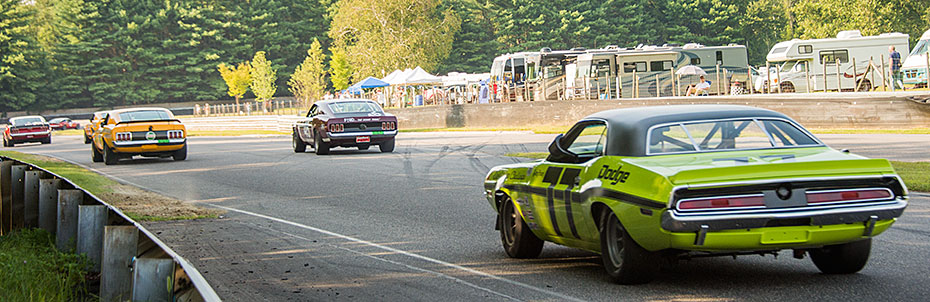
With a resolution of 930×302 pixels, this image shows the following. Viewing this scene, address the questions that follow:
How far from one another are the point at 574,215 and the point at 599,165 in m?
0.43

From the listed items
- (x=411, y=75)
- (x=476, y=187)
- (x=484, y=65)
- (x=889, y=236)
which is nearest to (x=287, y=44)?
(x=484, y=65)

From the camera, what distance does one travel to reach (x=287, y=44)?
4555 inches

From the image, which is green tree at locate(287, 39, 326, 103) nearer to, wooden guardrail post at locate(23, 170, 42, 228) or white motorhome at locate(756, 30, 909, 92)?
white motorhome at locate(756, 30, 909, 92)

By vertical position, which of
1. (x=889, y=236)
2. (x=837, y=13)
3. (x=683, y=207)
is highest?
(x=837, y=13)

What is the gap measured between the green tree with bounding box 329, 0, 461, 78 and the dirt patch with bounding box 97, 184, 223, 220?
6986 cm

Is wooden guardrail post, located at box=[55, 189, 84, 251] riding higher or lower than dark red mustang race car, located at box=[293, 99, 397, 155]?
lower

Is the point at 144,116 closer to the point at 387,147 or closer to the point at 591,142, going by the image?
the point at 387,147

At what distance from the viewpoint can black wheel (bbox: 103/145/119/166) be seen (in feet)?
83.4

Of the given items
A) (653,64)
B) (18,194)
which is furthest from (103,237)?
(653,64)

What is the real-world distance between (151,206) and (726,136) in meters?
9.62

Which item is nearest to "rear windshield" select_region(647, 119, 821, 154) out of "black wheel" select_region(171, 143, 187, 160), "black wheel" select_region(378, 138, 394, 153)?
"black wheel" select_region(378, 138, 394, 153)

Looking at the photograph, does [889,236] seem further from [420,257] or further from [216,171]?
[216,171]

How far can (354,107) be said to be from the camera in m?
26.7

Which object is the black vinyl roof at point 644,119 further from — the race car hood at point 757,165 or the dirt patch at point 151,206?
the dirt patch at point 151,206
